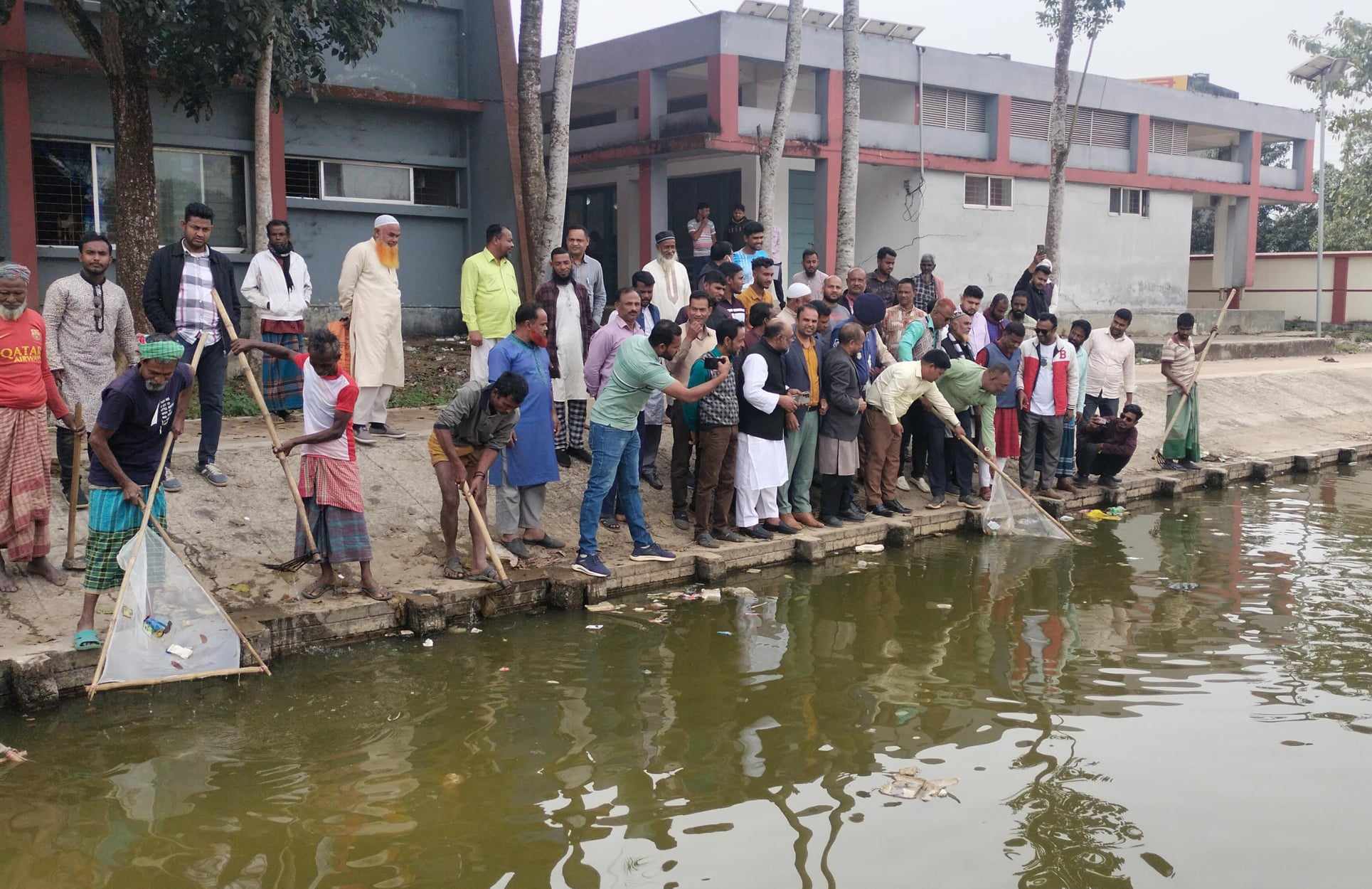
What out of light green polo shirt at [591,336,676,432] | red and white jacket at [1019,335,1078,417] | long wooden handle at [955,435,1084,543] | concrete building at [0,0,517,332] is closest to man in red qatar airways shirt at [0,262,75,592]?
light green polo shirt at [591,336,676,432]

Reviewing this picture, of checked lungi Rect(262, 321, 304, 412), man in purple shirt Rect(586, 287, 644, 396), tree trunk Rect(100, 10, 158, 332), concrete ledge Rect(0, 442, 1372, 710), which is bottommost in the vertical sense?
concrete ledge Rect(0, 442, 1372, 710)

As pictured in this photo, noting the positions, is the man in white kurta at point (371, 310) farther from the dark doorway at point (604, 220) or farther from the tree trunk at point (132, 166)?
the dark doorway at point (604, 220)

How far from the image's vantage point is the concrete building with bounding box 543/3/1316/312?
18.8 m

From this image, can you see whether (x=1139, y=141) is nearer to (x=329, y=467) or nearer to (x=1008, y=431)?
(x=1008, y=431)

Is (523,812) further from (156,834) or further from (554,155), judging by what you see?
(554,155)

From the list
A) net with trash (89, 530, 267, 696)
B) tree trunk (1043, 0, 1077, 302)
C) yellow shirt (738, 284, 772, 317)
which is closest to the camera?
net with trash (89, 530, 267, 696)

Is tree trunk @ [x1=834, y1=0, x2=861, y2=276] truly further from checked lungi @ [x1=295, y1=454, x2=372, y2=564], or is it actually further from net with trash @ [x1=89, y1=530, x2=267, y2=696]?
net with trash @ [x1=89, y1=530, x2=267, y2=696]

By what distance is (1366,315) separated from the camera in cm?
2952

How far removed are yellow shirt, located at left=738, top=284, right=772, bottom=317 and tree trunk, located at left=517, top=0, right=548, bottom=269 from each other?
243cm

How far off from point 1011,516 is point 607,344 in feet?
12.9

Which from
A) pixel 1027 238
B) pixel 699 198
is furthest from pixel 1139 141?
pixel 699 198

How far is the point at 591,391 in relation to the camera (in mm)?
9477

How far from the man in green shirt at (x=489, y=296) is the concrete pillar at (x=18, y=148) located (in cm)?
637

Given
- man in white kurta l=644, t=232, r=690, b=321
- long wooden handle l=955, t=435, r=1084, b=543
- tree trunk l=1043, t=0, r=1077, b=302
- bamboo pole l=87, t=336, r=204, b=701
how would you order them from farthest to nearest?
tree trunk l=1043, t=0, r=1077, b=302
man in white kurta l=644, t=232, r=690, b=321
long wooden handle l=955, t=435, r=1084, b=543
bamboo pole l=87, t=336, r=204, b=701
